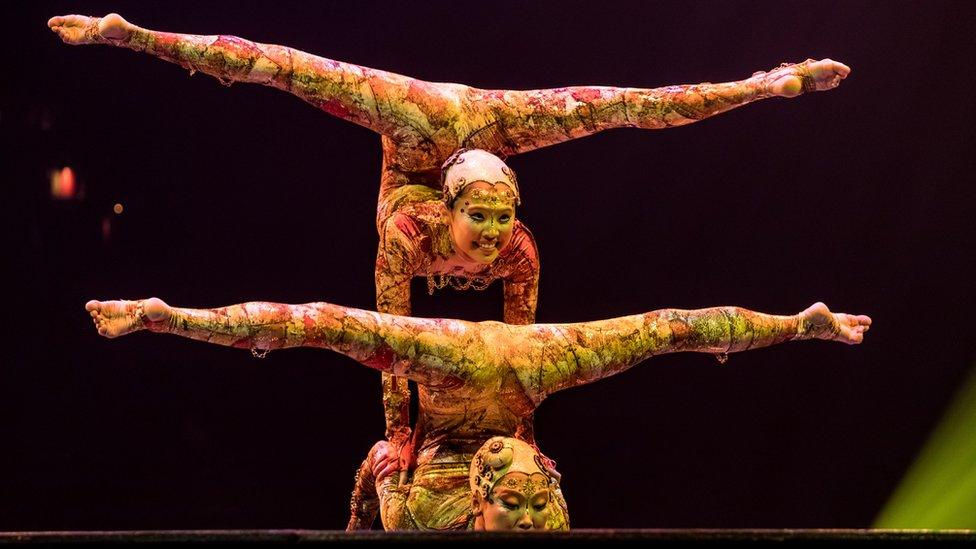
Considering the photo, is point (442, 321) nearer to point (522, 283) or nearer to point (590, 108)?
point (522, 283)

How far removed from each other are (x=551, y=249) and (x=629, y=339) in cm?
99

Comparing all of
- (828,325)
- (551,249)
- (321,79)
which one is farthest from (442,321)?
(551,249)

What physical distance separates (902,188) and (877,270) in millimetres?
263

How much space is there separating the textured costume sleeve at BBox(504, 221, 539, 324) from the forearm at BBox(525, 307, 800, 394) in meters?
0.30

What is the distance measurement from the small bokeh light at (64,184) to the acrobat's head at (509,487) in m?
1.46

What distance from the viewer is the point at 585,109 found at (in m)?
3.53

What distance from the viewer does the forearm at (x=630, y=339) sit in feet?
10.4

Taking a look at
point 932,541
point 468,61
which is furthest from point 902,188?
point 932,541

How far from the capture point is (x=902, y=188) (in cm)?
426

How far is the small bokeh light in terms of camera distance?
3.75 meters

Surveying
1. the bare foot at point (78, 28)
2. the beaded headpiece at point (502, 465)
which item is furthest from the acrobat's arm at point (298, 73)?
the beaded headpiece at point (502, 465)

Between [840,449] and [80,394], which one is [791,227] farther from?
[80,394]

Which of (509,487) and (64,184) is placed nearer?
(509,487)

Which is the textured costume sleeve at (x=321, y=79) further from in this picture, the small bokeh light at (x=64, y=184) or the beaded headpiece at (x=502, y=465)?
the beaded headpiece at (x=502, y=465)
